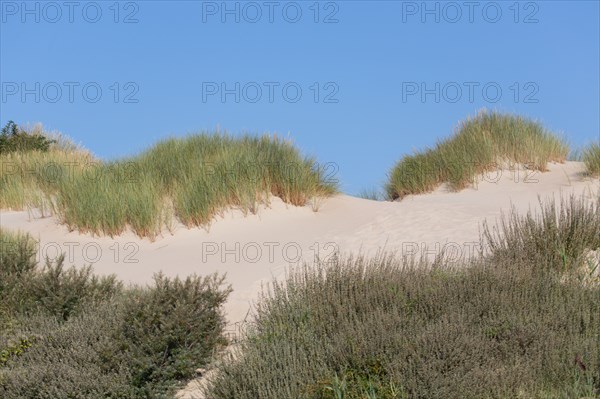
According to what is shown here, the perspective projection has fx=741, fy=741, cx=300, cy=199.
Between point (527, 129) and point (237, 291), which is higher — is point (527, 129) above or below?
above

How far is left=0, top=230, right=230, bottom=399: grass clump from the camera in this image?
6.49m

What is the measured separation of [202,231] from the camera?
1244cm

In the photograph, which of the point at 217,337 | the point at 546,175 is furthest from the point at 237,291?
the point at 546,175

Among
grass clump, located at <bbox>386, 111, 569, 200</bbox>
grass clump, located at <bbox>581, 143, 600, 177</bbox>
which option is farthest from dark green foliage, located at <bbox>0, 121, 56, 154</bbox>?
grass clump, located at <bbox>581, 143, 600, 177</bbox>

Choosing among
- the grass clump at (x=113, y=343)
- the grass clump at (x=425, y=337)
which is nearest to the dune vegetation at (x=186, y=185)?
the grass clump at (x=113, y=343)

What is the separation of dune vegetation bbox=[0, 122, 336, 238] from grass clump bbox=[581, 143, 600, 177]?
204 inches

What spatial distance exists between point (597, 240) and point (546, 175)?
7.20 metres

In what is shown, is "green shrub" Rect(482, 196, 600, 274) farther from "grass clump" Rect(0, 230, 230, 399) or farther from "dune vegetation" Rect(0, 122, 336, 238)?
"dune vegetation" Rect(0, 122, 336, 238)

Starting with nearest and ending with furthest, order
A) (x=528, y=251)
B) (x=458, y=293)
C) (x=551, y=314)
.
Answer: (x=551, y=314)
(x=458, y=293)
(x=528, y=251)

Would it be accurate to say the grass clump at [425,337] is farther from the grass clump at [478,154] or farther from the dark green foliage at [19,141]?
the dark green foliage at [19,141]

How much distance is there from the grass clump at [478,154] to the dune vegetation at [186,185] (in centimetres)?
371

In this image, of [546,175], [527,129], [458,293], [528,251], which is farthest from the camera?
[527,129]

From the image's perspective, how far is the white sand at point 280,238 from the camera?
10.7 metres

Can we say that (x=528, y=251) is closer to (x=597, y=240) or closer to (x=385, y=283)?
(x=597, y=240)
